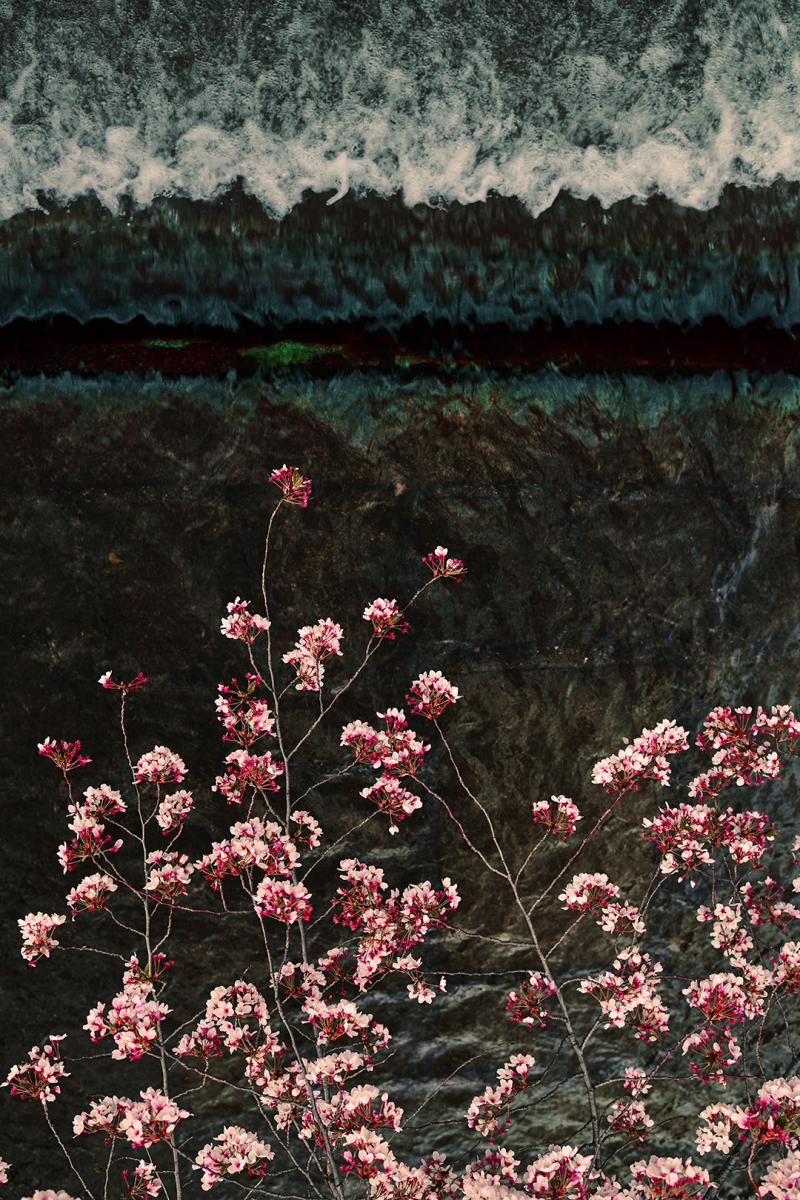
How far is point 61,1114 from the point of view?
2295mm

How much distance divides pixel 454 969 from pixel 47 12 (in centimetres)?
223

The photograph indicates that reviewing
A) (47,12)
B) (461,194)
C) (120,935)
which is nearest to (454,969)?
(120,935)

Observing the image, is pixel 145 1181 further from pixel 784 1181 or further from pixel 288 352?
pixel 288 352

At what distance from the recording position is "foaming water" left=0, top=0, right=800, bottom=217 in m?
2.01

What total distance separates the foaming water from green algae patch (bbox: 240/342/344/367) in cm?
26

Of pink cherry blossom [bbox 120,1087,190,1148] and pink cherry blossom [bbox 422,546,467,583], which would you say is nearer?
pink cherry blossom [bbox 120,1087,190,1148]

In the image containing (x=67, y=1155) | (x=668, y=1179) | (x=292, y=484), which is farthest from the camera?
(x=67, y=1155)

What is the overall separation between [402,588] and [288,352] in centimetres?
55

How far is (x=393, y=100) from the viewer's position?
204 cm

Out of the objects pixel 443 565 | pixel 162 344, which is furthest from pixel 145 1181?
pixel 162 344

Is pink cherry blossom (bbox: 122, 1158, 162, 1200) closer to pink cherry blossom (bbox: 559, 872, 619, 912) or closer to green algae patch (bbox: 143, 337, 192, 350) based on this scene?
pink cherry blossom (bbox: 559, 872, 619, 912)

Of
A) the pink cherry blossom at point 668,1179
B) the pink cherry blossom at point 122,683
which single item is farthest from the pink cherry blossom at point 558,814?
the pink cherry blossom at point 122,683

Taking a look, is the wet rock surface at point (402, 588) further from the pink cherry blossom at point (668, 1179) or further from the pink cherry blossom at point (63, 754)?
the pink cherry blossom at point (668, 1179)

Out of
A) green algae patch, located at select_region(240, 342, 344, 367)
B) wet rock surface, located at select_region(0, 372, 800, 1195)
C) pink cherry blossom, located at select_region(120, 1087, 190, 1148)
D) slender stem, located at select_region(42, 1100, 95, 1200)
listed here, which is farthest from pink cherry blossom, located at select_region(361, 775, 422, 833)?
slender stem, located at select_region(42, 1100, 95, 1200)
